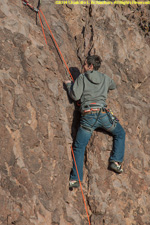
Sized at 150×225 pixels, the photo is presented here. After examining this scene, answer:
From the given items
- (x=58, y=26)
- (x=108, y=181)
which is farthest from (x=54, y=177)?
(x=58, y=26)

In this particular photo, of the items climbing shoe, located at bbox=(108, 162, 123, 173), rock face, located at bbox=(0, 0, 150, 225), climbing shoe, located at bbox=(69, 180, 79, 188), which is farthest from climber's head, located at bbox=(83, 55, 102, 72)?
climbing shoe, located at bbox=(69, 180, 79, 188)

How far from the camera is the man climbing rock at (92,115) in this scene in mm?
6238

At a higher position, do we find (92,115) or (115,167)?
(92,115)

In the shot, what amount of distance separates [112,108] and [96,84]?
103cm

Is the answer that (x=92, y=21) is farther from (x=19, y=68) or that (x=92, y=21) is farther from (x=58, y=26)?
(x=19, y=68)

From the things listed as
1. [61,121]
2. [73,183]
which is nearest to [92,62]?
[61,121]

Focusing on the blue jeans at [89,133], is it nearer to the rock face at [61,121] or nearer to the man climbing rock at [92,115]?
the man climbing rock at [92,115]

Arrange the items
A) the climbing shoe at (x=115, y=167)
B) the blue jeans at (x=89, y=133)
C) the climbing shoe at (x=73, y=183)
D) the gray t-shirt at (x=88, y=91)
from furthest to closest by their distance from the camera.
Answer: the climbing shoe at (x=115, y=167), the gray t-shirt at (x=88, y=91), the blue jeans at (x=89, y=133), the climbing shoe at (x=73, y=183)

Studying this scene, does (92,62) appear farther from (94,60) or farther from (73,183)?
(73,183)

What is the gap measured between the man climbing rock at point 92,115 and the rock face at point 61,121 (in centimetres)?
20

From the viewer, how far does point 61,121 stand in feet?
20.4

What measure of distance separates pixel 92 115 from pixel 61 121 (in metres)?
0.69

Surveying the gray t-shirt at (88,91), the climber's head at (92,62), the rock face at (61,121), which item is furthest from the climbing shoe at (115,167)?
the climber's head at (92,62)

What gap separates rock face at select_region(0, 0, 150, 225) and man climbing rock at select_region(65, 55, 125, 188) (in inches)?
7.7
